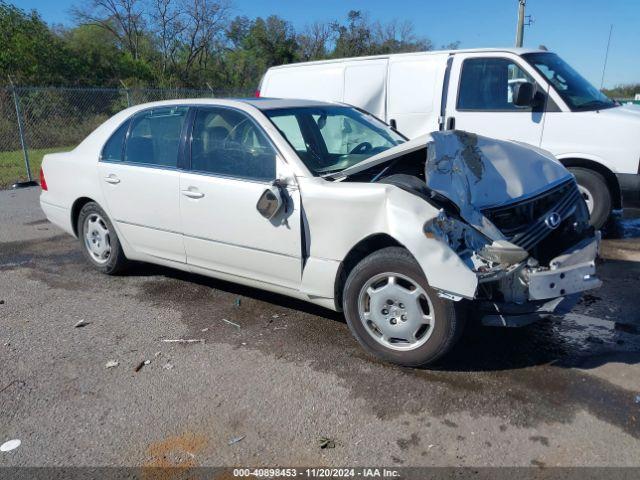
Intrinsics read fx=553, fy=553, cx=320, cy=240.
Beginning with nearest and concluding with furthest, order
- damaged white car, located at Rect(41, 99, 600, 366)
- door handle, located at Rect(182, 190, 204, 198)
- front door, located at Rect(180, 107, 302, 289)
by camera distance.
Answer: damaged white car, located at Rect(41, 99, 600, 366) < front door, located at Rect(180, 107, 302, 289) < door handle, located at Rect(182, 190, 204, 198)

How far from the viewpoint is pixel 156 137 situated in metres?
4.85

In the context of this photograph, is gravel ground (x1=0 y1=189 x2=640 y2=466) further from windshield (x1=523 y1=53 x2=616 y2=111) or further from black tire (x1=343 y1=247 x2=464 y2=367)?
windshield (x1=523 y1=53 x2=616 y2=111)

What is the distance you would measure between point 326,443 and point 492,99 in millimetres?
5301

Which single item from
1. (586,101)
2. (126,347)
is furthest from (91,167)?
(586,101)

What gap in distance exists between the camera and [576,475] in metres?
2.55

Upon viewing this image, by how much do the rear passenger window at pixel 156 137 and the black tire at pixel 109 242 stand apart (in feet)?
2.28

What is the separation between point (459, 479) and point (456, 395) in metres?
0.71

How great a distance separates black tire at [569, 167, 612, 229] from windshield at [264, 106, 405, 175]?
106 inches

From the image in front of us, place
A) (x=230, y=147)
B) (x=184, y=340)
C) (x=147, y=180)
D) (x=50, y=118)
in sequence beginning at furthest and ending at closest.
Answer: (x=50, y=118), (x=147, y=180), (x=230, y=147), (x=184, y=340)

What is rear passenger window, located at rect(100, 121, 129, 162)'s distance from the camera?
5.09 m

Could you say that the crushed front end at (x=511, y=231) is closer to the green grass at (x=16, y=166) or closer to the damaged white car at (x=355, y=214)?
the damaged white car at (x=355, y=214)

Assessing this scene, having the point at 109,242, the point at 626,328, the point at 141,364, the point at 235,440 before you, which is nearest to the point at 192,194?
the point at 141,364

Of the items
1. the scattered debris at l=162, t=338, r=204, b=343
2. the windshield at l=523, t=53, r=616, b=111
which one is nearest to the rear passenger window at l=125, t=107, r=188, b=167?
the scattered debris at l=162, t=338, r=204, b=343

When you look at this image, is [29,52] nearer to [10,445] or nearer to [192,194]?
[192,194]
